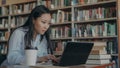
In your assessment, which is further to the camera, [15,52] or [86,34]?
[86,34]

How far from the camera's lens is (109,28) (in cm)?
352

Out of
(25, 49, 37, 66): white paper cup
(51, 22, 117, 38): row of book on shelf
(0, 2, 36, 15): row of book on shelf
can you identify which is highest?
(0, 2, 36, 15): row of book on shelf

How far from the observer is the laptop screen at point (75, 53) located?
4.72 feet

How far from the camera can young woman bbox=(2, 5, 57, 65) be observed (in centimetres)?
171

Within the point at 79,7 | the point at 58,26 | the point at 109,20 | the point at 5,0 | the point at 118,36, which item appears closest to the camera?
the point at 118,36

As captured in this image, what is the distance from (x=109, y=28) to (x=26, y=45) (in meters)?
1.98

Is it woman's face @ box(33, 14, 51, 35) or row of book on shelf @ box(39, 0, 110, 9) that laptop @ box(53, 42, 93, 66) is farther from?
row of book on shelf @ box(39, 0, 110, 9)

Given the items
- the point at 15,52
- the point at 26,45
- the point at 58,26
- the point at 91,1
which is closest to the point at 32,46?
the point at 26,45

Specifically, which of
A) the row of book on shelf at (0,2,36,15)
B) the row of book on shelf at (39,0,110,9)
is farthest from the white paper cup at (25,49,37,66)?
the row of book on shelf at (0,2,36,15)

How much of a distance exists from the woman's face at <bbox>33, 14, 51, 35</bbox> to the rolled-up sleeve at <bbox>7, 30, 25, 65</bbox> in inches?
7.5

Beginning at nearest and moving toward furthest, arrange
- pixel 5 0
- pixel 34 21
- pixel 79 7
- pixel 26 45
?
pixel 26 45 → pixel 34 21 → pixel 79 7 → pixel 5 0

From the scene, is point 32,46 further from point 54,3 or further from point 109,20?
point 54,3

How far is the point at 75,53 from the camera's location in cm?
151

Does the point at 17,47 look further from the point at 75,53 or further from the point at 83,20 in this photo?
the point at 83,20
